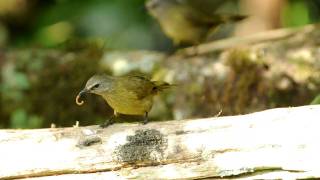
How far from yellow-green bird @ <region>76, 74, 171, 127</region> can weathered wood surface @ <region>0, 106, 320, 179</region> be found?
691 millimetres

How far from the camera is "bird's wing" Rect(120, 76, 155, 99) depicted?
19.0 ft

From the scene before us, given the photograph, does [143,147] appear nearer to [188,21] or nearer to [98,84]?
[98,84]

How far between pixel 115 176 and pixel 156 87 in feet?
4.66

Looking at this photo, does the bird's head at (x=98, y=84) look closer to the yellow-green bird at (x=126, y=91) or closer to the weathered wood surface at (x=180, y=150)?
the yellow-green bird at (x=126, y=91)

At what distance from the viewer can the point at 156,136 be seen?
15.9 ft

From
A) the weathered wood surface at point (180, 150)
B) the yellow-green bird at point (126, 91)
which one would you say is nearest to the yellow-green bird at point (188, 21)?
the yellow-green bird at point (126, 91)

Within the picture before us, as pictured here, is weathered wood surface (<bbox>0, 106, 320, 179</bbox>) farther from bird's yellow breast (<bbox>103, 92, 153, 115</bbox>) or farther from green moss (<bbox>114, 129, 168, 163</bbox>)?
bird's yellow breast (<bbox>103, 92, 153, 115</bbox>)

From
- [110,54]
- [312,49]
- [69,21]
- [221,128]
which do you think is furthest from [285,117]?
[69,21]

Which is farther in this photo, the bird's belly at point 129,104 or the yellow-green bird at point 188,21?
the yellow-green bird at point 188,21

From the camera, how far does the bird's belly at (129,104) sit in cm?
578

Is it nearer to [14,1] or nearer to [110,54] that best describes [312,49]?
[110,54]

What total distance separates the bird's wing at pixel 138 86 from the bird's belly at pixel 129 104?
0.05 m

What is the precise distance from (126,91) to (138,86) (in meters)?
0.11

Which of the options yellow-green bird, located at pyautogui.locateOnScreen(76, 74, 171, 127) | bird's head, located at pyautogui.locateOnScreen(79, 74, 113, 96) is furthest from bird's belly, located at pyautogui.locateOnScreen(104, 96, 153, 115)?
bird's head, located at pyautogui.locateOnScreen(79, 74, 113, 96)
